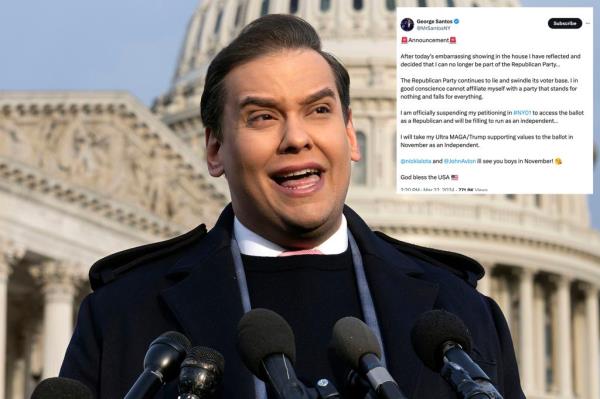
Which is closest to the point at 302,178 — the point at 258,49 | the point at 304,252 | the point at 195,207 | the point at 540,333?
the point at 304,252

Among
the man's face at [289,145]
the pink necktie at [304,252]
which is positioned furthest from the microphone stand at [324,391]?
the pink necktie at [304,252]

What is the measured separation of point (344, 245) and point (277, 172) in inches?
18.4

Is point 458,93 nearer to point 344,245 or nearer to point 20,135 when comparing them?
point 344,245

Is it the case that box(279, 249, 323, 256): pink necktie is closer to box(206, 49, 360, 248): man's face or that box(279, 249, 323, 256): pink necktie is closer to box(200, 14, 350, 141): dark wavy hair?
box(206, 49, 360, 248): man's face

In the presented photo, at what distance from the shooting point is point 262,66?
23.3ft

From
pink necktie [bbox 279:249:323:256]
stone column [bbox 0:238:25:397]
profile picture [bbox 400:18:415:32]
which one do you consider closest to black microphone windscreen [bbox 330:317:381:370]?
pink necktie [bbox 279:249:323:256]

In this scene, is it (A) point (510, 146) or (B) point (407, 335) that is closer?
(B) point (407, 335)

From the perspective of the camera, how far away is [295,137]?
22.8ft

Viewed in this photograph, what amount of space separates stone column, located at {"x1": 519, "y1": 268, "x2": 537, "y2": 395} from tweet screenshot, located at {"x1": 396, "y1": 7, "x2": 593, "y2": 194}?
363ft

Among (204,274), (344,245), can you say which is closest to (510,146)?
(344,245)

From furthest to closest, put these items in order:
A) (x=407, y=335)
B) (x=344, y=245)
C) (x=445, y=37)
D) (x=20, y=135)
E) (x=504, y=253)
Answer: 1. (x=504, y=253)
2. (x=20, y=135)
3. (x=445, y=37)
4. (x=344, y=245)
5. (x=407, y=335)

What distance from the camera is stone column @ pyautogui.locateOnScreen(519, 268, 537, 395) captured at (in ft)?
388

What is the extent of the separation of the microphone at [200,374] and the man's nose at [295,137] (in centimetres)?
99

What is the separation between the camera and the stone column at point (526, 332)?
118m
